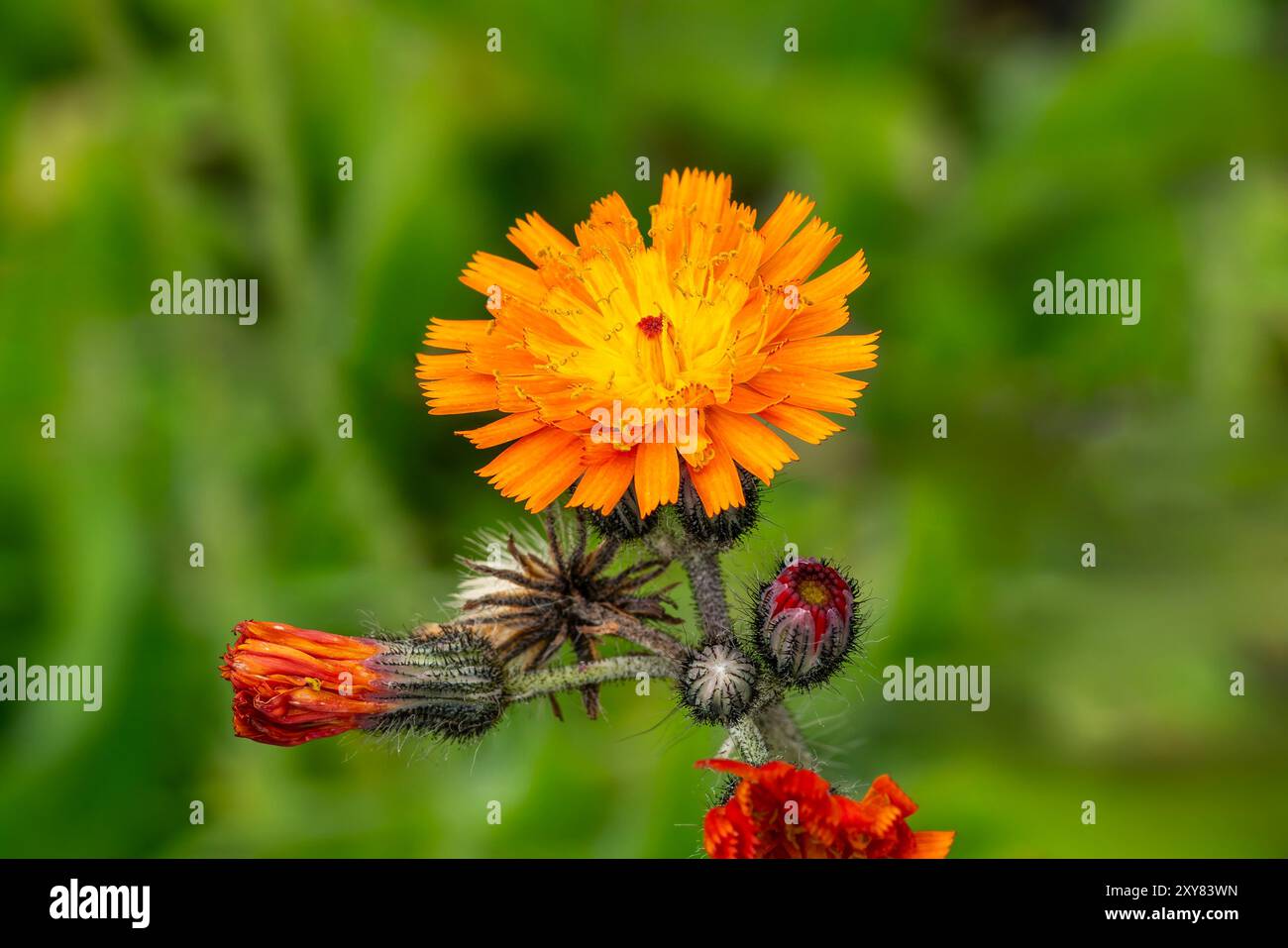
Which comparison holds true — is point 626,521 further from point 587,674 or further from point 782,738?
point 782,738

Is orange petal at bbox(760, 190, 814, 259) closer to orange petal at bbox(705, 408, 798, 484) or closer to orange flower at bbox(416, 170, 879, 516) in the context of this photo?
orange flower at bbox(416, 170, 879, 516)

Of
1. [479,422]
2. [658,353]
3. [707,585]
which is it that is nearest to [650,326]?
[658,353]

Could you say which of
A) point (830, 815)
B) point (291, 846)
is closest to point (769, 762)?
point (830, 815)

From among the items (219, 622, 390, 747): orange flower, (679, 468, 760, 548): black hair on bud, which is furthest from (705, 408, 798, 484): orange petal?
(219, 622, 390, 747): orange flower

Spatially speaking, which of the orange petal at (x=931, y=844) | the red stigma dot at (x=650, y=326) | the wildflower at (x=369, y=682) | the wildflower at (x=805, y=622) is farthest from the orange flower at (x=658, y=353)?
the orange petal at (x=931, y=844)

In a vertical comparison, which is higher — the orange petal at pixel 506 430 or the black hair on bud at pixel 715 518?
the orange petal at pixel 506 430

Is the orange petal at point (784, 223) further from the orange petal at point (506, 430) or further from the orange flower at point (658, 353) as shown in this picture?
the orange petal at point (506, 430)
